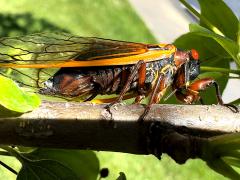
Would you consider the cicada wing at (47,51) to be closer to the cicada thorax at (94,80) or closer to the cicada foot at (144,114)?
the cicada thorax at (94,80)

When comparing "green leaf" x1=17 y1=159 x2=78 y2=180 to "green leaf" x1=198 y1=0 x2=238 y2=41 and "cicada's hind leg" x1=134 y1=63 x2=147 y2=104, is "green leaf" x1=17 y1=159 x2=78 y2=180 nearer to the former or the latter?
"cicada's hind leg" x1=134 y1=63 x2=147 y2=104

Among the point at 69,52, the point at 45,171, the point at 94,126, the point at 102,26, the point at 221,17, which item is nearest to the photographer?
the point at 94,126

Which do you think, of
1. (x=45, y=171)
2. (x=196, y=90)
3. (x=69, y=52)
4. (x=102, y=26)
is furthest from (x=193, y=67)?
(x=102, y=26)

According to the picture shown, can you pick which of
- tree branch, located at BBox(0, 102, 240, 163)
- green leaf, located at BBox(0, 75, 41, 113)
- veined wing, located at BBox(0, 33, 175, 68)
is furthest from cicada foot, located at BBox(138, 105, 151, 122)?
veined wing, located at BBox(0, 33, 175, 68)

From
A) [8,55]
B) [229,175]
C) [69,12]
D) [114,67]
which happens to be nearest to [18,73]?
[8,55]

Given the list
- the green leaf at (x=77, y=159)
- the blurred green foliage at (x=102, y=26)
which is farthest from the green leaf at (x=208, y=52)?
the blurred green foliage at (x=102, y=26)

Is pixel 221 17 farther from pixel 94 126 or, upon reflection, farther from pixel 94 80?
pixel 94 126
